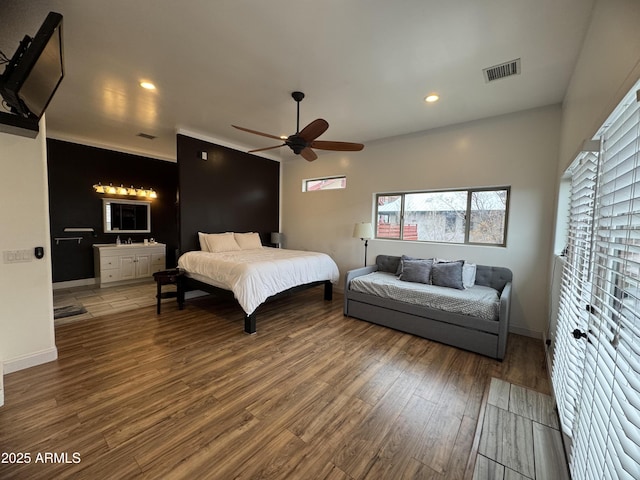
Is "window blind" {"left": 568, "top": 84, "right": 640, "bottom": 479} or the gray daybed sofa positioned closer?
"window blind" {"left": 568, "top": 84, "right": 640, "bottom": 479}

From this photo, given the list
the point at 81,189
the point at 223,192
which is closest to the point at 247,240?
the point at 223,192

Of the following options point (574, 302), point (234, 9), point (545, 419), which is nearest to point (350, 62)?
point (234, 9)

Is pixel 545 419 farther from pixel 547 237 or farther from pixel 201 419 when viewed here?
pixel 201 419

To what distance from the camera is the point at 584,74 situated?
1978 millimetres

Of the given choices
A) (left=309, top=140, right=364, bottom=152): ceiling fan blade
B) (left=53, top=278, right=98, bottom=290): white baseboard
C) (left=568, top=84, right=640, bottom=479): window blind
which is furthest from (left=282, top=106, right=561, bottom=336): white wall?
(left=53, top=278, right=98, bottom=290): white baseboard

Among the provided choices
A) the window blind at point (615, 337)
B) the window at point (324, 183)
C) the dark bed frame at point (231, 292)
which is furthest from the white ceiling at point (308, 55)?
the dark bed frame at point (231, 292)

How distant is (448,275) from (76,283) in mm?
6939

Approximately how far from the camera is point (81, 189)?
514cm

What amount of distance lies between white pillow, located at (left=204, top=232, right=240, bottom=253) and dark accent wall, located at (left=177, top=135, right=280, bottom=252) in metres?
0.34

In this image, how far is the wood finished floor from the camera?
4.93 feet

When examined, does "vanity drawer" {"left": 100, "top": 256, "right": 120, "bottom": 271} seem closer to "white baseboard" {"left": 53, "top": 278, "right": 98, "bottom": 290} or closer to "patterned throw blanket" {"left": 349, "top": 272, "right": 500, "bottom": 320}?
"white baseboard" {"left": 53, "top": 278, "right": 98, "bottom": 290}

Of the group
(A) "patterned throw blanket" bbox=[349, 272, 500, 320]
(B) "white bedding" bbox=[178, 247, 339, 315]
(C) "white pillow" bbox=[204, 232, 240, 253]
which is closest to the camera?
(A) "patterned throw blanket" bbox=[349, 272, 500, 320]

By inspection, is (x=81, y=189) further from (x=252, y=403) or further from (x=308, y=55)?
(x=252, y=403)

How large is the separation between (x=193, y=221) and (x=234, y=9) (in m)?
3.54
